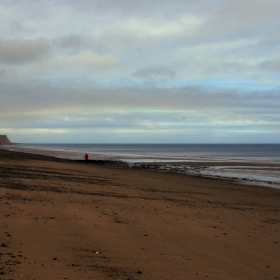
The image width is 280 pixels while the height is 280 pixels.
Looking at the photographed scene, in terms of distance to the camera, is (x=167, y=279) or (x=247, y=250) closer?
(x=167, y=279)

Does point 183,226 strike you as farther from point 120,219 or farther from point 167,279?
point 167,279

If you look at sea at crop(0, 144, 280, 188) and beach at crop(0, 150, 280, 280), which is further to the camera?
sea at crop(0, 144, 280, 188)

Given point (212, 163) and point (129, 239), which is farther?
point (212, 163)

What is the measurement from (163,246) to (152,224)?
5.70ft

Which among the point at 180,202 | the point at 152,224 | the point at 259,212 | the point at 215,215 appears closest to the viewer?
the point at 152,224

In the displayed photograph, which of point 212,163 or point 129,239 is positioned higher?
point 129,239

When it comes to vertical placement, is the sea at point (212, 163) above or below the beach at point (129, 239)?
below

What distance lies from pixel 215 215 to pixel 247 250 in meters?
3.42

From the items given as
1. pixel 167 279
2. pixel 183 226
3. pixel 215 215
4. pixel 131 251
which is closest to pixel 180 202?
pixel 215 215

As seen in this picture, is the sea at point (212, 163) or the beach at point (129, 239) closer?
the beach at point (129, 239)

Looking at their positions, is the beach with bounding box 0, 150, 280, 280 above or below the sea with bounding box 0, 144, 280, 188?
above

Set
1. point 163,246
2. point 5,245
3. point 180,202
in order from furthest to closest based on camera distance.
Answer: point 180,202 → point 163,246 → point 5,245

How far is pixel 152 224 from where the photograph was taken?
8.41 metres

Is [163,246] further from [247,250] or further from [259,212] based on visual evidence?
[259,212]
